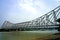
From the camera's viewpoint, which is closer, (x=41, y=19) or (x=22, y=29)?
(x=41, y=19)

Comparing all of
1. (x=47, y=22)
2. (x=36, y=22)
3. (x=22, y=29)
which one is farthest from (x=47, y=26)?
(x=22, y=29)

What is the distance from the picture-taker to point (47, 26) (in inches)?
4304

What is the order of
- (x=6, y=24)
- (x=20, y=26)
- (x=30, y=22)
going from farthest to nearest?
(x=6, y=24) → (x=20, y=26) → (x=30, y=22)

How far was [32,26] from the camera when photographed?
126 metres

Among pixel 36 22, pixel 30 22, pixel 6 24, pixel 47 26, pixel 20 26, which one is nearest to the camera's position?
pixel 47 26

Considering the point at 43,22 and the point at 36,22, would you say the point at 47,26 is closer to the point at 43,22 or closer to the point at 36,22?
the point at 43,22

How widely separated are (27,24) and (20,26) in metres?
11.9

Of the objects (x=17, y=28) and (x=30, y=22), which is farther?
(x=17, y=28)

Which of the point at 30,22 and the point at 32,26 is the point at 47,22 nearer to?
the point at 32,26

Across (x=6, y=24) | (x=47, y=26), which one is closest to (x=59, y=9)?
(x=47, y=26)

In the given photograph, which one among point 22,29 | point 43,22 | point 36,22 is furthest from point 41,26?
Result: point 22,29

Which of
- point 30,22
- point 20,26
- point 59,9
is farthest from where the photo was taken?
point 20,26

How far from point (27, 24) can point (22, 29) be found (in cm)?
989

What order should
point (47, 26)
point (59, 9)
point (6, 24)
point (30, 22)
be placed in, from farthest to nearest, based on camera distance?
point (6, 24), point (30, 22), point (47, 26), point (59, 9)
